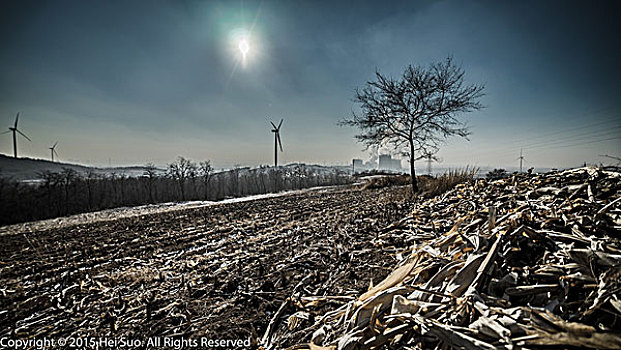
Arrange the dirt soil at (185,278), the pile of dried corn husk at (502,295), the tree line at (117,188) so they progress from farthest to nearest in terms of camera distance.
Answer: the tree line at (117,188) → the dirt soil at (185,278) → the pile of dried corn husk at (502,295)

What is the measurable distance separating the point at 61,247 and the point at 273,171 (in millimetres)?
24742

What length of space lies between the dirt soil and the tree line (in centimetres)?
1208

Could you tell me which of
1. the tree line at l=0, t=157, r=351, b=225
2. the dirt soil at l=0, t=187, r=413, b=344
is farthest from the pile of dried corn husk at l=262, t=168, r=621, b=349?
the tree line at l=0, t=157, r=351, b=225

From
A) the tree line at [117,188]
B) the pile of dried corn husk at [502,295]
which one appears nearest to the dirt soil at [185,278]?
the pile of dried corn husk at [502,295]

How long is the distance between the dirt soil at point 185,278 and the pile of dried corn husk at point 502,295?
0.52 meters

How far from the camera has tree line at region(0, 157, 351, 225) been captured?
527 inches

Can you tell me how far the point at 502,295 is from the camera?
116 centimetres

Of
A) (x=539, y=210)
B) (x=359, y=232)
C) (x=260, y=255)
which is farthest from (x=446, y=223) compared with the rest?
(x=260, y=255)

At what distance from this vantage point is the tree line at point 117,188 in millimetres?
13377

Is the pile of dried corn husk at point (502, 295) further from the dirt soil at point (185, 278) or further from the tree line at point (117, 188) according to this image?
the tree line at point (117, 188)

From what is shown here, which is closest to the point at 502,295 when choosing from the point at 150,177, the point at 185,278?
the point at 185,278

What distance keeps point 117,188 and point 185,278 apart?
19.7 m

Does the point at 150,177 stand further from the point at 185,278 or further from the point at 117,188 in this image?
the point at 185,278

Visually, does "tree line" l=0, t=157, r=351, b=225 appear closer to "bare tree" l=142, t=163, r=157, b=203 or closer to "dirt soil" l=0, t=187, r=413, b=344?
"bare tree" l=142, t=163, r=157, b=203
